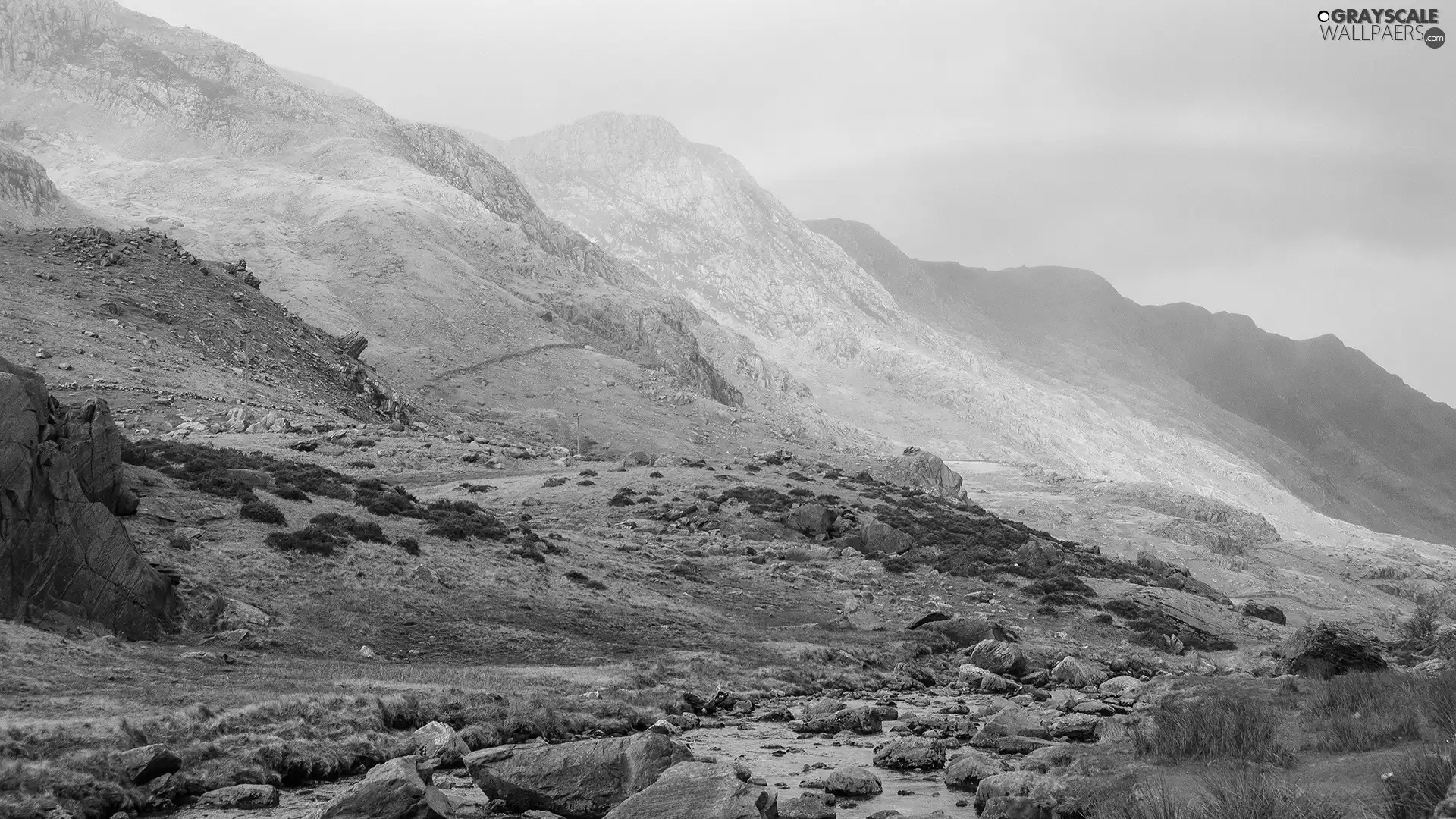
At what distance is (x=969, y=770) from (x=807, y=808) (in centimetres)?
360

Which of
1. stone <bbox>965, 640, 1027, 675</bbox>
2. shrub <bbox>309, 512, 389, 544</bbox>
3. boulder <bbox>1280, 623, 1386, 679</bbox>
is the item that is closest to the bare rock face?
shrub <bbox>309, 512, 389, 544</bbox>

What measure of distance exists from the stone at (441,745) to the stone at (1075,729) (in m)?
10.8

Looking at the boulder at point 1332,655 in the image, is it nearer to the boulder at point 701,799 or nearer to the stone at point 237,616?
the boulder at point 701,799

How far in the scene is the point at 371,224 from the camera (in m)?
117

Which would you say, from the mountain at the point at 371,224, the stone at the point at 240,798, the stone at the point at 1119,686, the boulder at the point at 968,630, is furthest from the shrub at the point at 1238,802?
the mountain at the point at 371,224

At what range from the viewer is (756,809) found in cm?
1078

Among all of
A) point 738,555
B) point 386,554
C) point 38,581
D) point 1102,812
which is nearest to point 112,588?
point 38,581

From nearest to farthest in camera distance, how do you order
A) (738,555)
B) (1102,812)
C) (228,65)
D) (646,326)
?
(1102,812), (738,555), (646,326), (228,65)

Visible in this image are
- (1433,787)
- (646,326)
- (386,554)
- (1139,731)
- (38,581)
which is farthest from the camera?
(646,326)

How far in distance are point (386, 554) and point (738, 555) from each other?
60.8 ft

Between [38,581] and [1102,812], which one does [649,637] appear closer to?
[38,581]

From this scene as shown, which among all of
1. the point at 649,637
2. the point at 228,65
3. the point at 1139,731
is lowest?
the point at 649,637

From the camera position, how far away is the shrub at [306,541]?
1078 inches

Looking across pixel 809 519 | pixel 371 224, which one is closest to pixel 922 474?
pixel 809 519
